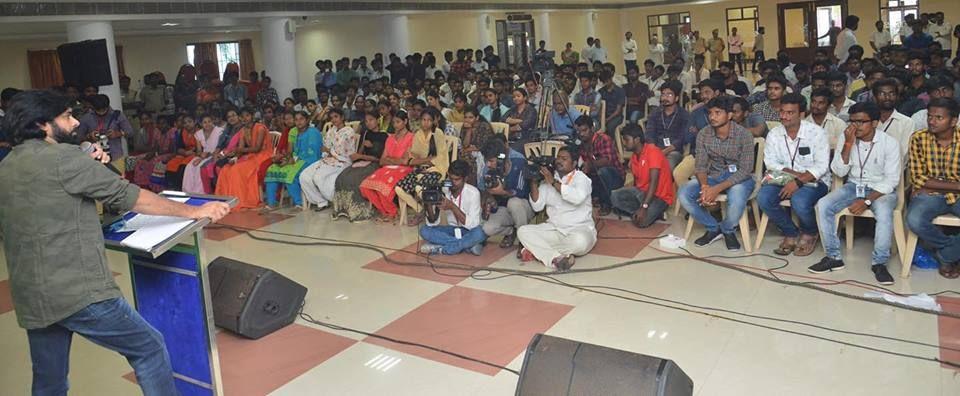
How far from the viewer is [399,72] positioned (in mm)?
13273

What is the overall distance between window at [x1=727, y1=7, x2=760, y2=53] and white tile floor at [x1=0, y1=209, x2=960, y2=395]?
58.0 feet

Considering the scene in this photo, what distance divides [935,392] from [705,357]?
87 centimetres

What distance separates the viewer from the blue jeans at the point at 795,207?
15.9ft

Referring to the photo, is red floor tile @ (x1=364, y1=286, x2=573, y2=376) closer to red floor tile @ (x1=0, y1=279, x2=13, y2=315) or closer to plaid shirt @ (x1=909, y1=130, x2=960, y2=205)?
plaid shirt @ (x1=909, y1=130, x2=960, y2=205)

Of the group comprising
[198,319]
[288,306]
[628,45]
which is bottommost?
[288,306]

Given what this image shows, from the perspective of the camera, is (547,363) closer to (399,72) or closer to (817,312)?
(817,312)

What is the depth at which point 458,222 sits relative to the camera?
5406 millimetres

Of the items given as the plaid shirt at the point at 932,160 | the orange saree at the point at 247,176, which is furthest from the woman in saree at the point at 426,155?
the plaid shirt at the point at 932,160

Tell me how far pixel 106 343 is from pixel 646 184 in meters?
4.19

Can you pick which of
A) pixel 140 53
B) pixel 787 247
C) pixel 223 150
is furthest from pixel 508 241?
pixel 140 53

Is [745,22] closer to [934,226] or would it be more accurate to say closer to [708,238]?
[708,238]

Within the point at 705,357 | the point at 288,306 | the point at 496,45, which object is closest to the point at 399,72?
the point at 496,45

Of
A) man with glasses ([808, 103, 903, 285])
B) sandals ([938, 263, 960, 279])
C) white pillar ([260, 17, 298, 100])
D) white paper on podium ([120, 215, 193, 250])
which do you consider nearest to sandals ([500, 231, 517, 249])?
man with glasses ([808, 103, 903, 285])

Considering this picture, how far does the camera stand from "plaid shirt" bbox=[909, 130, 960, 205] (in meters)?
4.28
